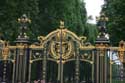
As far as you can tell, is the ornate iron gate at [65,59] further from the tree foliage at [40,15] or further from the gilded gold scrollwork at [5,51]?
the tree foliage at [40,15]

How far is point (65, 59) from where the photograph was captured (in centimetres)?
1277

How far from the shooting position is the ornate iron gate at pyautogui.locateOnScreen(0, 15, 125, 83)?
1251 cm

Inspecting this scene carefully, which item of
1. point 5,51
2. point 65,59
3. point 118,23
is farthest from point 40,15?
point 65,59

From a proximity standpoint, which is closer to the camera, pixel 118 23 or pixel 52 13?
pixel 118 23

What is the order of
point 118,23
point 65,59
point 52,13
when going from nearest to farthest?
1. point 65,59
2. point 118,23
3. point 52,13

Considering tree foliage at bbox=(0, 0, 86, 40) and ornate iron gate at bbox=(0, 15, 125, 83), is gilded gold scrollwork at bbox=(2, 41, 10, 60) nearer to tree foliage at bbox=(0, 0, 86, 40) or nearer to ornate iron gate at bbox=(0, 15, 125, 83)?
ornate iron gate at bbox=(0, 15, 125, 83)

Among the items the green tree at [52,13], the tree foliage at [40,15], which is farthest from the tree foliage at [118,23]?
the green tree at [52,13]

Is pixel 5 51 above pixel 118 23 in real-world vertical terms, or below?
below

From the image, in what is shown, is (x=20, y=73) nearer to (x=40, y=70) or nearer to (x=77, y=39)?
(x=40, y=70)

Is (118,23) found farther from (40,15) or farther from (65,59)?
(40,15)

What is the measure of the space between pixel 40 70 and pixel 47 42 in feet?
3.70

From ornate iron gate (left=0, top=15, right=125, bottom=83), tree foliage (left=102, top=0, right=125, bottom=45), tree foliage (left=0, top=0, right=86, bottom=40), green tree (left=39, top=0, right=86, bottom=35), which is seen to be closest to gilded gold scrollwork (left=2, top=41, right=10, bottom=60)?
ornate iron gate (left=0, top=15, right=125, bottom=83)

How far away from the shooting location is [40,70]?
13438 mm

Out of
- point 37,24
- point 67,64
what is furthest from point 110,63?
point 37,24
